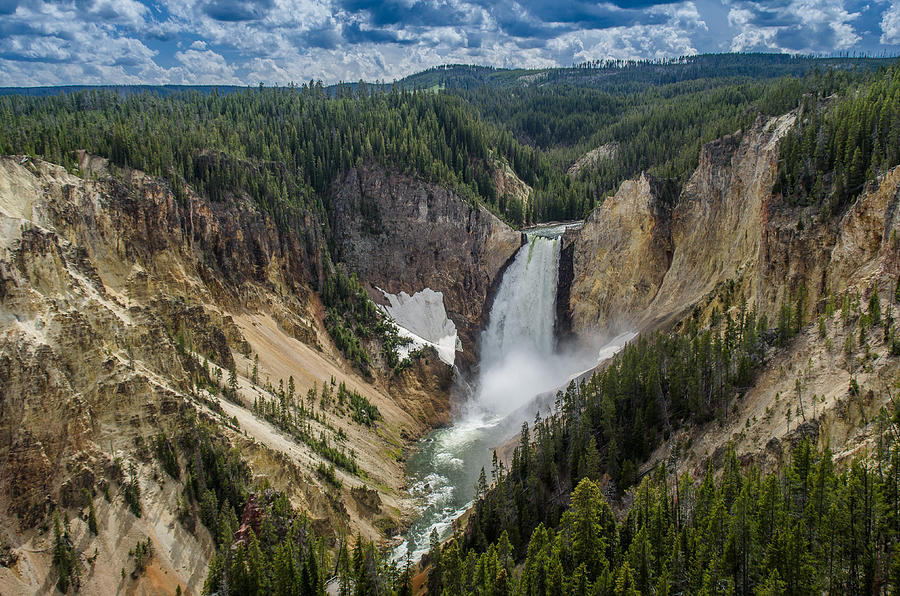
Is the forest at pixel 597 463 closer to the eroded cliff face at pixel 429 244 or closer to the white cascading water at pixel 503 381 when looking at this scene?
the eroded cliff face at pixel 429 244

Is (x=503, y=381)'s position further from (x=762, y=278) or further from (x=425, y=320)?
(x=762, y=278)

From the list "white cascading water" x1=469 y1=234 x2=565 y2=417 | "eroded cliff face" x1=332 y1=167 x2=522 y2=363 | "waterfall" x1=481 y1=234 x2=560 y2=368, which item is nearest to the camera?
"white cascading water" x1=469 y1=234 x2=565 y2=417

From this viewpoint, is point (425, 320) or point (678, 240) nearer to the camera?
point (678, 240)

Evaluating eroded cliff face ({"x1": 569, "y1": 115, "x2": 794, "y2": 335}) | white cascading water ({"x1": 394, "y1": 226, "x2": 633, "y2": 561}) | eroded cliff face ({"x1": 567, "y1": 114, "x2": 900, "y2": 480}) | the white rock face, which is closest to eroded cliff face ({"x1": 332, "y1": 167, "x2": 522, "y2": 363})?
the white rock face

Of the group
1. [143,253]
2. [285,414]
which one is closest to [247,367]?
[285,414]

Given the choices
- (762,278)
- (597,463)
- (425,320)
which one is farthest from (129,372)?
(762,278)

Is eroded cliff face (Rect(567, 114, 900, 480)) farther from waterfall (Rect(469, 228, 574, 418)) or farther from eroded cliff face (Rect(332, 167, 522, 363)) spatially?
eroded cliff face (Rect(332, 167, 522, 363))
